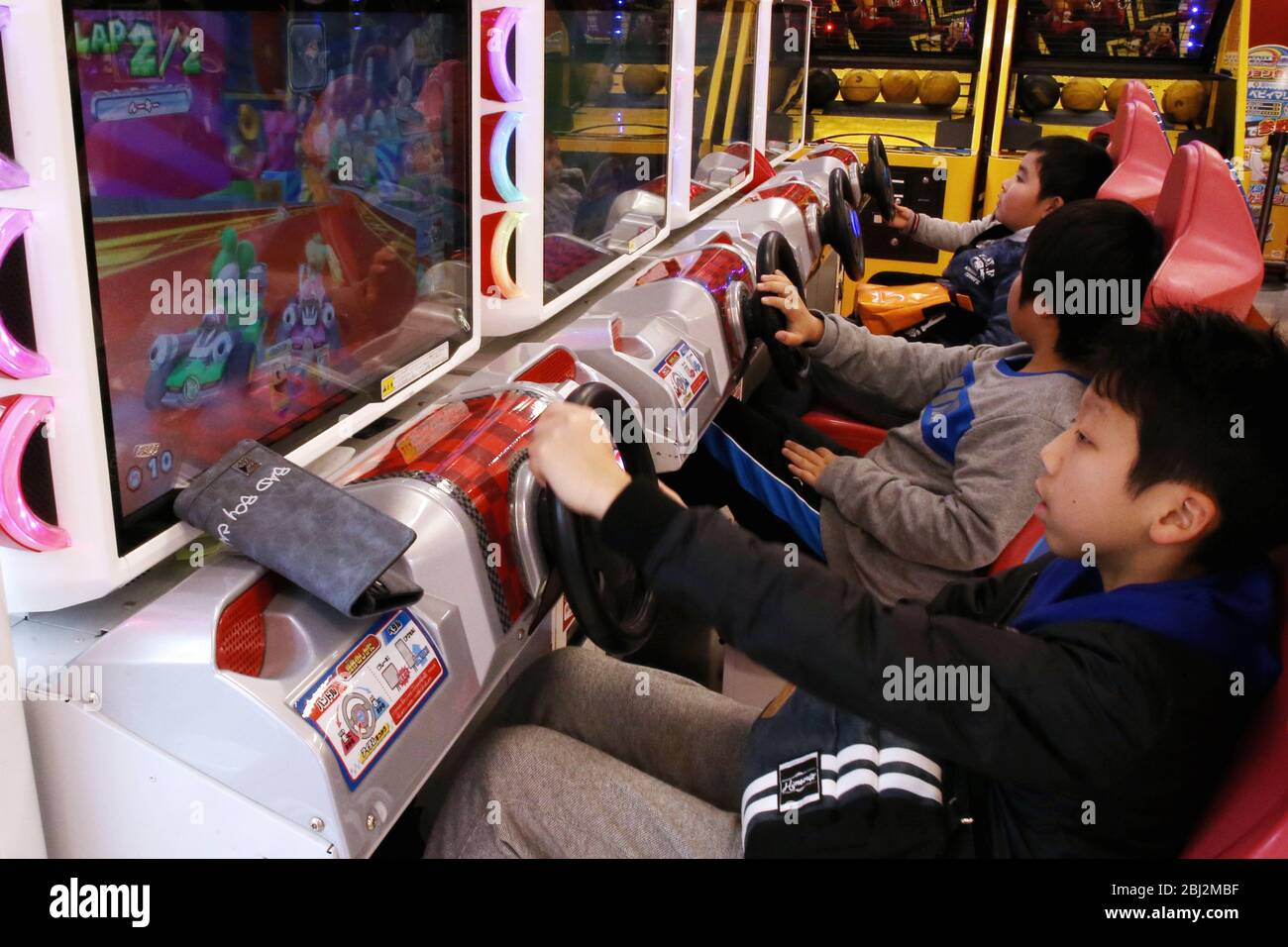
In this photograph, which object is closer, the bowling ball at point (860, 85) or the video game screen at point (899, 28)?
the video game screen at point (899, 28)

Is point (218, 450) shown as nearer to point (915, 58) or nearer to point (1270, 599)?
point (1270, 599)

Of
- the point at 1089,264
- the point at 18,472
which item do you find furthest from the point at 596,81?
the point at 18,472

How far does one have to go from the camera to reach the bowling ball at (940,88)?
226 inches

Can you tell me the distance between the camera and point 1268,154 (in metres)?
6.29

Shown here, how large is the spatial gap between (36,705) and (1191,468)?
43.9 inches

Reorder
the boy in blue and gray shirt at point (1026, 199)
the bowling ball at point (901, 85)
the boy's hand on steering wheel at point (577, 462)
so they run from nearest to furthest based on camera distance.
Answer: the boy's hand on steering wheel at point (577, 462) → the boy in blue and gray shirt at point (1026, 199) → the bowling ball at point (901, 85)

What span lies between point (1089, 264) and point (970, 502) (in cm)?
48

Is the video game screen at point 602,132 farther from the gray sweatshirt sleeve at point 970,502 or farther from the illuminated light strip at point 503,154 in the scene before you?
the gray sweatshirt sleeve at point 970,502

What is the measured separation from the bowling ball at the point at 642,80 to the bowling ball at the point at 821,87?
338cm

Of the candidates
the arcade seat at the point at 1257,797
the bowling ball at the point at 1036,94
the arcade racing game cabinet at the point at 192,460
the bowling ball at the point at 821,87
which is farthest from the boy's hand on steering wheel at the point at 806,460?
the bowling ball at the point at 1036,94

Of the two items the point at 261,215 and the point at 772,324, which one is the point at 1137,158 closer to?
the point at 772,324

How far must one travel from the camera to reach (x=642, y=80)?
2.56 metres

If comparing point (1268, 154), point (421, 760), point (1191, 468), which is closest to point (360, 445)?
point (421, 760)
